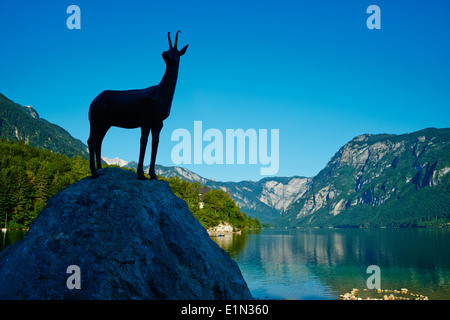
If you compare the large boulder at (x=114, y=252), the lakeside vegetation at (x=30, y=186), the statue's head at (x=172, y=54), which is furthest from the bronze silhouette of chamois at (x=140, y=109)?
the lakeside vegetation at (x=30, y=186)

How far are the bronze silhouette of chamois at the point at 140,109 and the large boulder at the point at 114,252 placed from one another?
3.77ft

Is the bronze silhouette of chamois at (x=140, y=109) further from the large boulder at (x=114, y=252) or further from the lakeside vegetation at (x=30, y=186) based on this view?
the lakeside vegetation at (x=30, y=186)

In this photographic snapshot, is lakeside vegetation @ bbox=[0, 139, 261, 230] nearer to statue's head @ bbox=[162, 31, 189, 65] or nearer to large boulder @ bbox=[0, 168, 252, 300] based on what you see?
statue's head @ bbox=[162, 31, 189, 65]

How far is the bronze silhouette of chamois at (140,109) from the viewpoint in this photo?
970cm

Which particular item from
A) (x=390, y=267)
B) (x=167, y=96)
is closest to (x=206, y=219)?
(x=390, y=267)

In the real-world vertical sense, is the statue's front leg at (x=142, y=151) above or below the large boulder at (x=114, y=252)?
above

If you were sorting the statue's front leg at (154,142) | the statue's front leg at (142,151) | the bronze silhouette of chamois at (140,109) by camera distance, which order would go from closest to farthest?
the statue's front leg at (142,151) → the bronze silhouette of chamois at (140,109) → the statue's front leg at (154,142)

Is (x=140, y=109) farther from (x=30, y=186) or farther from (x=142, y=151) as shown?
(x=30, y=186)

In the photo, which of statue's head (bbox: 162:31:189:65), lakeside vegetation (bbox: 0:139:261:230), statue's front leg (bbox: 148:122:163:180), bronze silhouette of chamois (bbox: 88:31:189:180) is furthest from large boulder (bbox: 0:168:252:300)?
lakeside vegetation (bbox: 0:139:261:230)

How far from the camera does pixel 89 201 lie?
826 cm

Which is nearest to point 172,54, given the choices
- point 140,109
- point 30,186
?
point 140,109

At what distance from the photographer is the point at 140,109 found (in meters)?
9.72
